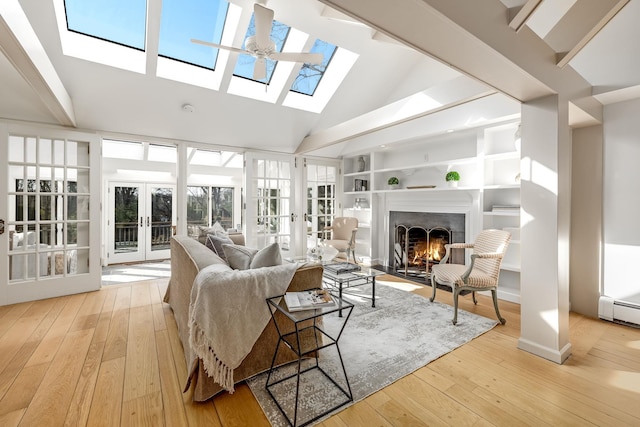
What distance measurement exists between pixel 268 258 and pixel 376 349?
115cm

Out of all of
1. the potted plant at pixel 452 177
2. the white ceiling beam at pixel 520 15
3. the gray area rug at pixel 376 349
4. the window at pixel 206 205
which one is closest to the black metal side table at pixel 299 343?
the gray area rug at pixel 376 349

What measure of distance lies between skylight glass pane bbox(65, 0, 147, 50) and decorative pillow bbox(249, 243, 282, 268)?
9.43 feet

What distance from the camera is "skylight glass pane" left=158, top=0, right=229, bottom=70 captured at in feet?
10.2

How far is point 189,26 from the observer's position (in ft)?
10.8

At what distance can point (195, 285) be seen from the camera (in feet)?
5.83

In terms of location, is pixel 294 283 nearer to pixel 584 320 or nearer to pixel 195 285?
pixel 195 285

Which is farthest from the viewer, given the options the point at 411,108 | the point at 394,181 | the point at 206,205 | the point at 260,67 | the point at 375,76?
the point at 206,205

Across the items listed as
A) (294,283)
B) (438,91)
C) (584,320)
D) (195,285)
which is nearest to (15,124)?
(195,285)

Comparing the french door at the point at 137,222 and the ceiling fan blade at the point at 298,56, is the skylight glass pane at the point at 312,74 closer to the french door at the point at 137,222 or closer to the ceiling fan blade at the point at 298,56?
the ceiling fan blade at the point at 298,56

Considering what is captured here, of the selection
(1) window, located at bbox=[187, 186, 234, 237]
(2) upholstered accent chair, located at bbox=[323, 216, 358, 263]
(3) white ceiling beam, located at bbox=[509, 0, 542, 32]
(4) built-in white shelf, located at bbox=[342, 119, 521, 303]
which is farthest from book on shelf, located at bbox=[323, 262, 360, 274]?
(1) window, located at bbox=[187, 186, 234, 237]

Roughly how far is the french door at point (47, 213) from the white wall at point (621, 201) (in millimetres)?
5882

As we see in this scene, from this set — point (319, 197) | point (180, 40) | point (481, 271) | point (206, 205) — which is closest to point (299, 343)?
point (481, 271)

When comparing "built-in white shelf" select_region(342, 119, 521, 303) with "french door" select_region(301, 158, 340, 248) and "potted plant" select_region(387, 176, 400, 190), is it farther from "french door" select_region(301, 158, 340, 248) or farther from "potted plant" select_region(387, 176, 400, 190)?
"french door" select_region(301, 158, 340, 248)

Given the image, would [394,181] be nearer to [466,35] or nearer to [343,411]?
[466,35]
